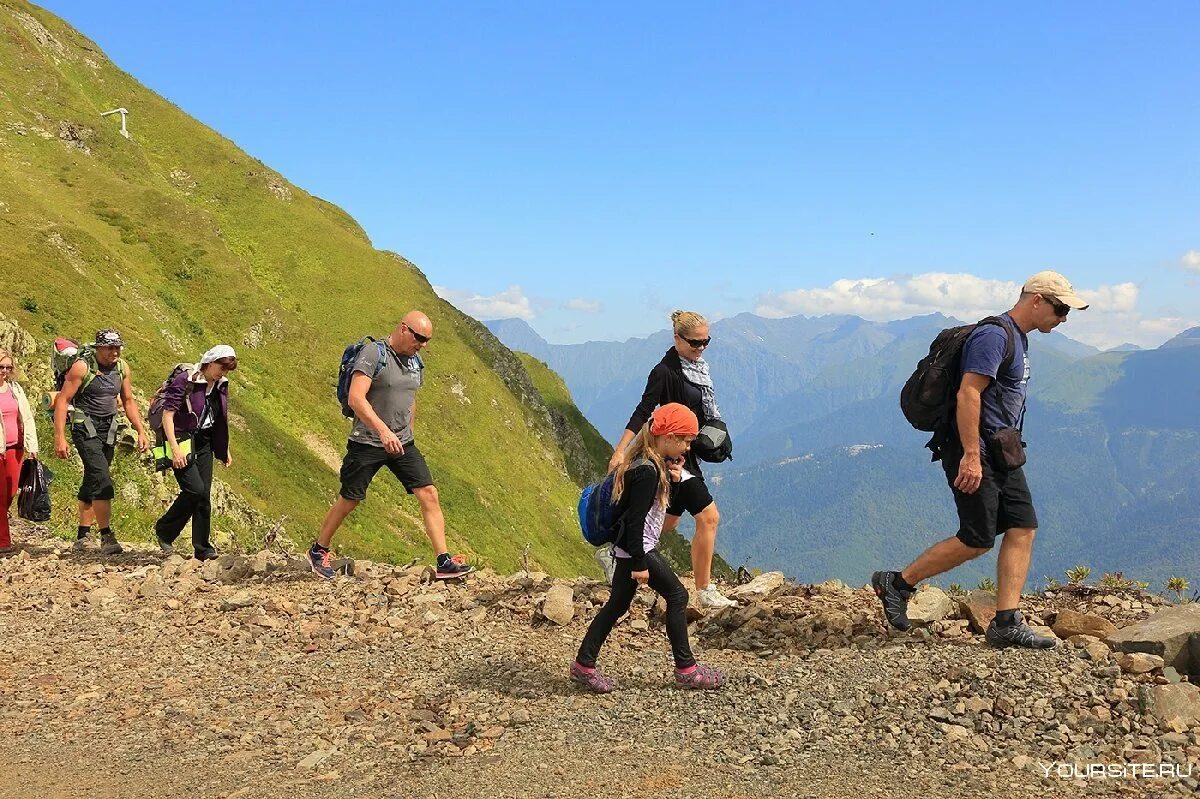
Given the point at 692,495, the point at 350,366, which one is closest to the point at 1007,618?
the point at 692,495

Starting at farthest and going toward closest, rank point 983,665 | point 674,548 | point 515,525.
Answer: point 674,548
point 515,525
point 983,665

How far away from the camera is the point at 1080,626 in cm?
720

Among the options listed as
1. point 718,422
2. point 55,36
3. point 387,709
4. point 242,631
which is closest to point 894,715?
point 718,422

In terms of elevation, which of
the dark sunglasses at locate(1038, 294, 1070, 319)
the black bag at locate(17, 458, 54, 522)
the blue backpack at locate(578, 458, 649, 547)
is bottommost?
the black bag at locate(17, 458, 54, 522)

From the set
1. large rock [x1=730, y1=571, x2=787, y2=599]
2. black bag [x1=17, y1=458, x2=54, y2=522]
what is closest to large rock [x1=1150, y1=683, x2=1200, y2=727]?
large rock [x1=730, y1=571, x2=787, y2=599]

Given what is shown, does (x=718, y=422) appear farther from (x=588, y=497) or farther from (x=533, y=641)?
(x=533, y=641)

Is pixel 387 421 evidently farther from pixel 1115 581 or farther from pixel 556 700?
pixel 1115 581

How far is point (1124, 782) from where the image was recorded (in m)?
4.92

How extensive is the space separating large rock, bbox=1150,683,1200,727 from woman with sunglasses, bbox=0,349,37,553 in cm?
1251

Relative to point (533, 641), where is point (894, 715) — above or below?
above

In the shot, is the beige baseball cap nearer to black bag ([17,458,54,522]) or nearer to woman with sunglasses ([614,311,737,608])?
woman with sunglasses ([614,311,737,608])

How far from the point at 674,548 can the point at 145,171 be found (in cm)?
4698

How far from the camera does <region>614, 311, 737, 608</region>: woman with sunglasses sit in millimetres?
7836

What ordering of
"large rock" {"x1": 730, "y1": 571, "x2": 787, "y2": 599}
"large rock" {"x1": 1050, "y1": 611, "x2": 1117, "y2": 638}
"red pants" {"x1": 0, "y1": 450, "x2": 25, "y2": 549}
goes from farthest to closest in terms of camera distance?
"red pants" {"x1": 0, "y1": 450, "x2": 25, "y2": 549}, "large rock" {"x1": 730, "y1": 571, "x2": 787, "y2": 599}, "large rock" {"x1": 1050, "y1": 611, "x2": 1117, "y2": 638}
